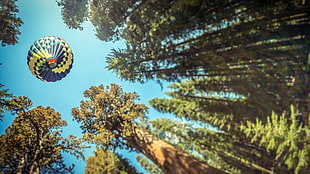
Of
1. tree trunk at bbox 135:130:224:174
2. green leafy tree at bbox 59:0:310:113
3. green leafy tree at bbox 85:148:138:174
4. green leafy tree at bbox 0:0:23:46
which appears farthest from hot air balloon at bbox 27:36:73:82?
tree trunk at bbox 135:130:224:174

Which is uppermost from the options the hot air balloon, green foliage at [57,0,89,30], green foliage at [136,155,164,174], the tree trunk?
green foliage at [57,0,89,30]

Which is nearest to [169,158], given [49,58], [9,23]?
[49,58]

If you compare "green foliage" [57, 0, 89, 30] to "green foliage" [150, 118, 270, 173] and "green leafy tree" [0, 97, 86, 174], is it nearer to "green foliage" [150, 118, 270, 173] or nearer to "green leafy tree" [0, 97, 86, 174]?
"green leafy tree" [0, 97, 86, 174]

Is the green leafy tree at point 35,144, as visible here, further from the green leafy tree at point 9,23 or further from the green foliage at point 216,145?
the green foliage at point 216,145

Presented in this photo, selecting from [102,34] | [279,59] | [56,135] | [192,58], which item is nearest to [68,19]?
[102,34]

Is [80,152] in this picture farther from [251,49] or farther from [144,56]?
[251,49]

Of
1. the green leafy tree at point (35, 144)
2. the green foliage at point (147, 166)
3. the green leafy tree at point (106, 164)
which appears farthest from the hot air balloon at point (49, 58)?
the green foliage at point (147, 166)

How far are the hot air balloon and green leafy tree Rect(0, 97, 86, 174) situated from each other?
1734 mm

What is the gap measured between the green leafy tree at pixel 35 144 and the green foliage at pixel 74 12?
5304mm

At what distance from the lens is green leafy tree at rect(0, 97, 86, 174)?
5.76 metres

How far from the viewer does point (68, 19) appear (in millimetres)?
9398

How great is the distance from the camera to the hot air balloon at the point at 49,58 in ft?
24.7

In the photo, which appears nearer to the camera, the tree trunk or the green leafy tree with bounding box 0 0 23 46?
the tree trunk

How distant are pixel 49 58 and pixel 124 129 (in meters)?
5.17
